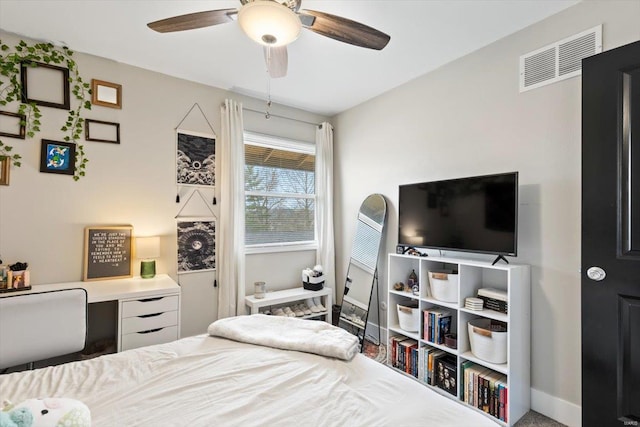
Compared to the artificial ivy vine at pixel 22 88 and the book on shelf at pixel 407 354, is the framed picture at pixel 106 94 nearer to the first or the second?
the artificial ivy vine at pixel 22 88

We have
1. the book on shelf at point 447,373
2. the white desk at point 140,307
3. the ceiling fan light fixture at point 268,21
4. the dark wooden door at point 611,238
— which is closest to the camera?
the ceiling fan light fixture at point 268,21

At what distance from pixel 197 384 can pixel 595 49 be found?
274cm

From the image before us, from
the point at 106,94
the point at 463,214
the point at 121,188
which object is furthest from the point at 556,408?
the point at 106,94

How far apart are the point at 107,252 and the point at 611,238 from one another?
3.36 meters

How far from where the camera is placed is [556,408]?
190 centimetres

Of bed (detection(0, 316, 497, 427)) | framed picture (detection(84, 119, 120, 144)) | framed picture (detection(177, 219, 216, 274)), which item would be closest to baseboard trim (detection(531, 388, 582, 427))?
bed (detection(0, 316, 497, 427))

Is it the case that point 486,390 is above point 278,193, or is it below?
below

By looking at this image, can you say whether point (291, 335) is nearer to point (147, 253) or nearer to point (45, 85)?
point (147, 253)

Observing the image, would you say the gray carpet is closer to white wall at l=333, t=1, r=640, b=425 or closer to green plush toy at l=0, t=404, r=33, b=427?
white wall at l=333, t=1, r=640, b=425

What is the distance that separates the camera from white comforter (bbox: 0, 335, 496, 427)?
38.6 inches

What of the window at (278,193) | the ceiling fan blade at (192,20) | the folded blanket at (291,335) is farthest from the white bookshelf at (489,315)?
the ceiling fan blade at (192,20)

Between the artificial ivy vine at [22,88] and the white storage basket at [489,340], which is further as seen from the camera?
the artificial ivy vine at [22,88]

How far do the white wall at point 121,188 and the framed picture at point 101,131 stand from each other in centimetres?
4

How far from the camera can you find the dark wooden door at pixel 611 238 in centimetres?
146
